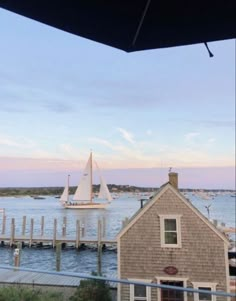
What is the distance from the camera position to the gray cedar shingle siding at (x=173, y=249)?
397 cm

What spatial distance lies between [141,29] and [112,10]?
0.13m

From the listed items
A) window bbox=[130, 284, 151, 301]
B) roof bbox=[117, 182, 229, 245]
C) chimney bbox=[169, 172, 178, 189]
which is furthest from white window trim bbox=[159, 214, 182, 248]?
window bbox=[130, 284, 151, 301]

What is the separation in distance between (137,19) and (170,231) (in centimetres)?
398

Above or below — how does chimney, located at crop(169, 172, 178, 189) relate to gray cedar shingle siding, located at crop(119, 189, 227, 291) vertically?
above

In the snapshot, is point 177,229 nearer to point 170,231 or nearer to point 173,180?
point 170,231

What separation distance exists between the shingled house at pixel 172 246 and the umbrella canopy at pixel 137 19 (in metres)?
3.38

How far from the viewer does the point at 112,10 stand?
0.93 meters

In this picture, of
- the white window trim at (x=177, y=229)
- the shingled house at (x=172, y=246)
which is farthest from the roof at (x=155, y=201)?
the white window trim at (x=177, y=229)

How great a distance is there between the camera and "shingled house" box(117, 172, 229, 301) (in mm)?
3934

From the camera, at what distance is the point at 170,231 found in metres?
4.52

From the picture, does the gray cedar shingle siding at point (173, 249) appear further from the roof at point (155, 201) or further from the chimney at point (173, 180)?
the chimney at point (173, 180)

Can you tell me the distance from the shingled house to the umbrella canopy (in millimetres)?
3384

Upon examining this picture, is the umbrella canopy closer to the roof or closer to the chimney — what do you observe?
the roof

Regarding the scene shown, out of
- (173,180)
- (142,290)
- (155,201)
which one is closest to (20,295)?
(142,290)
